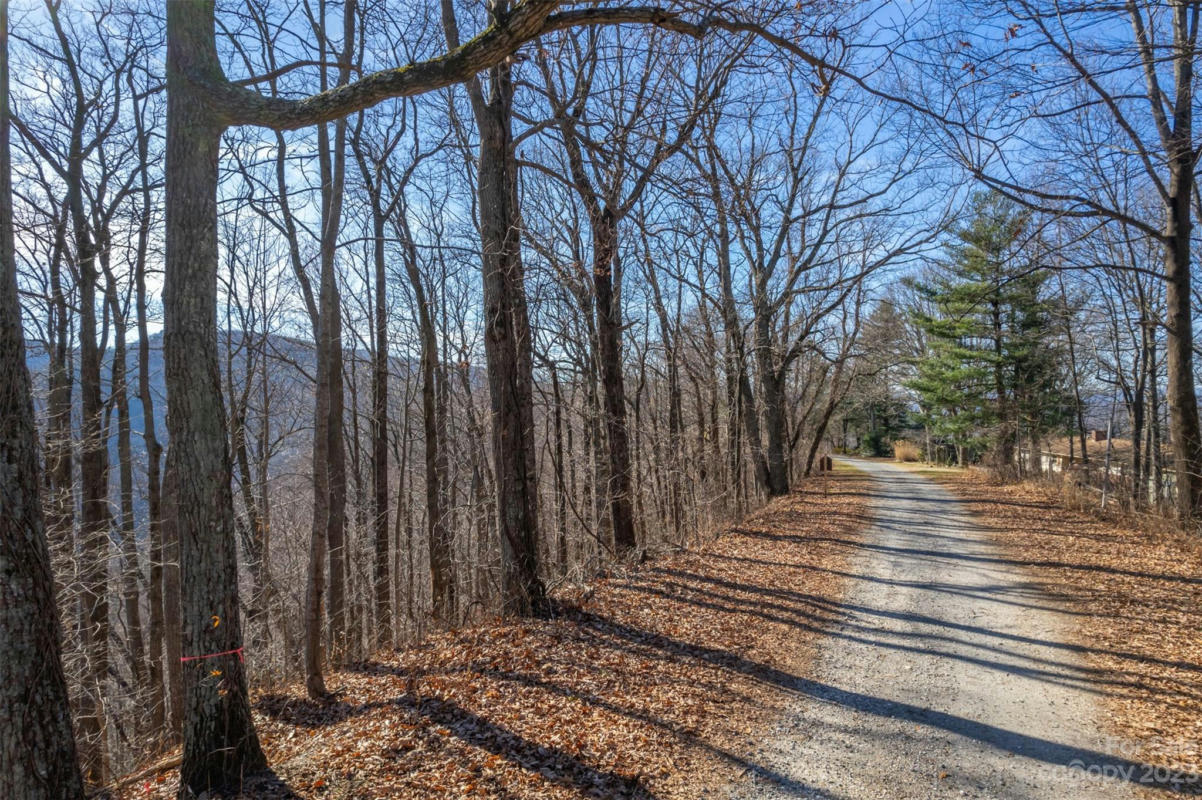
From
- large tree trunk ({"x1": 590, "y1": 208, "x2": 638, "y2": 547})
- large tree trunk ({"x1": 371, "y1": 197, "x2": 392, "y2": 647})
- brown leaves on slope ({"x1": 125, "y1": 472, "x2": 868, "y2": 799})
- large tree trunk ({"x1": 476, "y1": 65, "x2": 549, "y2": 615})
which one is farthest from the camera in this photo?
large tree trunk ({"x1": 371, "y1": 197, "x2": 392, "y2": 647})

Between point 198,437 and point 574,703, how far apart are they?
3372 mm

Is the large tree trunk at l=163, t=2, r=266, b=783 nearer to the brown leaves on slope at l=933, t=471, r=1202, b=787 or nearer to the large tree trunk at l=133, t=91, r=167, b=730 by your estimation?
the brown leaves on slope at l=933, t=471, r=1202, b=787

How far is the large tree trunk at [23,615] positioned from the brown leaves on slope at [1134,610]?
6.55 m

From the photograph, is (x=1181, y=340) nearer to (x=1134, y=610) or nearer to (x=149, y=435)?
(x=1134, y=610)

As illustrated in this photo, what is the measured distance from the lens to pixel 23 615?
3.37m

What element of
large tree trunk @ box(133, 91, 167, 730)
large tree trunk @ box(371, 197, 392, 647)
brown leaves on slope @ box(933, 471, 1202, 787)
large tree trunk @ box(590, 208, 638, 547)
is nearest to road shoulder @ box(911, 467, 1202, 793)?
brown leaves on slope @ box(933, 471, 1202, 787)

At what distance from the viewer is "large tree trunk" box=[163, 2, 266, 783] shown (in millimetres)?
3910

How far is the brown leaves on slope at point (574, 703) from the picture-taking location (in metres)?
3.87

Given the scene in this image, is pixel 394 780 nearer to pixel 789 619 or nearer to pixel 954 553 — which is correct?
pixel 789 619

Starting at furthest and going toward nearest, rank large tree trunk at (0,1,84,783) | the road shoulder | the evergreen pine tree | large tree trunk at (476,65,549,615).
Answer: the evergreen pine tree < large tree trunk at (476,65,549,615) < the road shoulder < large tree trunk at (0,1,84,783)

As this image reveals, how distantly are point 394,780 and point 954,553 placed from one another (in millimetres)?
8963

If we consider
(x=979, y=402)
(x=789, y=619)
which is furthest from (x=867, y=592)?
(x=979, y=402)

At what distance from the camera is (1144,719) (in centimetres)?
420

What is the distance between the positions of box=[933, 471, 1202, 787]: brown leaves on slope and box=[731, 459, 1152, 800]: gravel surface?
19cm
